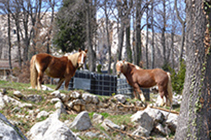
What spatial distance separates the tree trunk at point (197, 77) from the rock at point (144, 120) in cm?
217

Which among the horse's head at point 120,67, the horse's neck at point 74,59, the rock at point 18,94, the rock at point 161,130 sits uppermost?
the horse's neck at point 74,59

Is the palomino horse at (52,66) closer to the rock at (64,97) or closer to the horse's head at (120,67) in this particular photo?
the rock at (64,97)

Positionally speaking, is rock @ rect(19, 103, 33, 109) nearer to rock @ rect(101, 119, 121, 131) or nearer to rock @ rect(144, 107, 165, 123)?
rock @ rect(101, 119, 121, 131)

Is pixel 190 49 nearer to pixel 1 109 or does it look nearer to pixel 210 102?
pixel 210 102

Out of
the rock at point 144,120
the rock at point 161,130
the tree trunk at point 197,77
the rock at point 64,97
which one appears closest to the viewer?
the tree trunk at point 197,77

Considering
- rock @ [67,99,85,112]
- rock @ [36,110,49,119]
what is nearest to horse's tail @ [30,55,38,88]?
rock @ [67,99,85,112]

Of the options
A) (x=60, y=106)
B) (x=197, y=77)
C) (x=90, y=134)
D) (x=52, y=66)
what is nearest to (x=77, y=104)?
(x=60, y=106)

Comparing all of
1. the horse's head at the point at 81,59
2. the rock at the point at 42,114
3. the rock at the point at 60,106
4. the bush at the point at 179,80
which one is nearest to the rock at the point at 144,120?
the rock at the point at 60,106

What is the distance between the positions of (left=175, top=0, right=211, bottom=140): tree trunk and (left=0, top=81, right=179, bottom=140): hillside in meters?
2.00

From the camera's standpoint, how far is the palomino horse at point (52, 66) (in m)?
10.5

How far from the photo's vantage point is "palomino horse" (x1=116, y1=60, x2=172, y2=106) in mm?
11586

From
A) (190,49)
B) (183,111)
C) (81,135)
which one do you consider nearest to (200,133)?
(183,111)

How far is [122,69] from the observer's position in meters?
12.0

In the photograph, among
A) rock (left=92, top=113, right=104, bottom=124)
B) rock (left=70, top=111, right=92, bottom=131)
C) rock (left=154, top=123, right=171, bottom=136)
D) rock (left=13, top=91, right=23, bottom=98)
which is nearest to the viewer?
rock (left=70, top=111, right=92, bottom=131)
